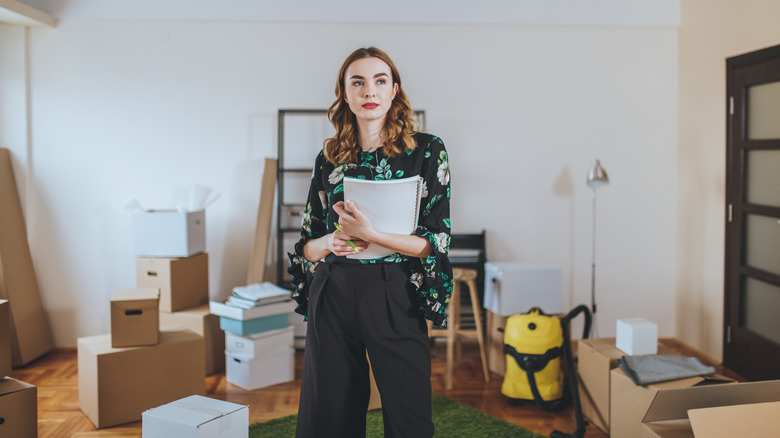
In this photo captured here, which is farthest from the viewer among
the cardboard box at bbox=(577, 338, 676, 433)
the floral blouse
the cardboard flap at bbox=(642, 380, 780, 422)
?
the cardboard box at bbox=(577, 338, 676, 433)

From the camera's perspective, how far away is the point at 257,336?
345cm

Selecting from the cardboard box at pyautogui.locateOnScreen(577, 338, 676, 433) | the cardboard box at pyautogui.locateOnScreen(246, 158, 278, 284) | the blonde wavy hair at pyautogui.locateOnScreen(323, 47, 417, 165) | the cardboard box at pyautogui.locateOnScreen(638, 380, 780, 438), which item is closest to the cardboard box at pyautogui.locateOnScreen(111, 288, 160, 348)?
the cardboard box at pyautogui.locateOnScreen(246, 158, 278, 284)

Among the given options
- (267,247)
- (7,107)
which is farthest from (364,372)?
(7,107)

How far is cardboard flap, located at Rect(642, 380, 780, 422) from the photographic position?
82.7 inches

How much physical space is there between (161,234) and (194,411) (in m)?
2.04

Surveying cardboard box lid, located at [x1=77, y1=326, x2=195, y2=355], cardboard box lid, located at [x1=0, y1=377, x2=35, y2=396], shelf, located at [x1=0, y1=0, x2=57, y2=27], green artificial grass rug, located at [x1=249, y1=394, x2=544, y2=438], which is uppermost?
shelf, located at [x1=0, y1=0, x2=57, y2=27]

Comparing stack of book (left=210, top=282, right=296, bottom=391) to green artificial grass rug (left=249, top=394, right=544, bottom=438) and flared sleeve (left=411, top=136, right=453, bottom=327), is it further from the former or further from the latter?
flared sleeve (left=411, top=136, right=453, bottom=327)

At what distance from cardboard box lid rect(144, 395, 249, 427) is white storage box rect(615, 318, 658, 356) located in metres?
1.80

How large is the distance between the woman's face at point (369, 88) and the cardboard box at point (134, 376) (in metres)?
1.93

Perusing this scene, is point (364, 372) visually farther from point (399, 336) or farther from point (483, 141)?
point (483, 141)

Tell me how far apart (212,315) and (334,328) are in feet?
7.66

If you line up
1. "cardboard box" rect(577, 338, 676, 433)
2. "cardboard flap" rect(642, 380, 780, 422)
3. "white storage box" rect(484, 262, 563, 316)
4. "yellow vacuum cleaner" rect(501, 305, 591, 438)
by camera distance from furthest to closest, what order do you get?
1. "white storage box" rect(484, 262, 563, 316)
2. "yellow vacuum cleaner" rect(501, 305, 591, 438)
3. "cardboard box" rect(577, 338, 676, 433)
4. "cardboard flap" rect(642, 380, 780, 422)

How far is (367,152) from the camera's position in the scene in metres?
1.63

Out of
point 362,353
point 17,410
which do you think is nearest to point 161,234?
point 17,410
